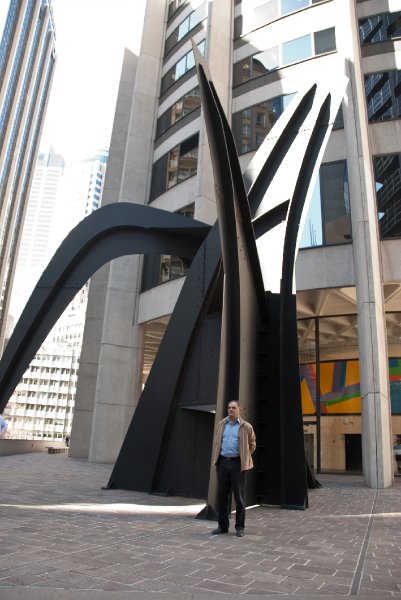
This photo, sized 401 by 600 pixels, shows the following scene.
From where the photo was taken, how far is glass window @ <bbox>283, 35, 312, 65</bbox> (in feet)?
69.4

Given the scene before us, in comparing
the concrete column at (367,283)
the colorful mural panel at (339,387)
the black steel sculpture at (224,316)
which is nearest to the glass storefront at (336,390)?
the colorful mural panel at (339,387)

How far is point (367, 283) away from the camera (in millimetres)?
15594

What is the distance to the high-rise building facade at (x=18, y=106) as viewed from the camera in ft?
292

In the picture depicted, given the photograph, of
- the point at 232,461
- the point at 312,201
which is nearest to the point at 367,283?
the point at 312,201

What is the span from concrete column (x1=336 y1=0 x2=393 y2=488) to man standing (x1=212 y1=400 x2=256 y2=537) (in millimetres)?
9262

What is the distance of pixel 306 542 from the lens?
227 inches

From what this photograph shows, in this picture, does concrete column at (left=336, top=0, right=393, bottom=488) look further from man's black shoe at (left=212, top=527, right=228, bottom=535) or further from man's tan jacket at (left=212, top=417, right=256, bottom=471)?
man's black shoe at (left=212, top=527, right=228, bottom=535)

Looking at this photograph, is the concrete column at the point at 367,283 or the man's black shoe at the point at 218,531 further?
the concrete column at the point at 367,283

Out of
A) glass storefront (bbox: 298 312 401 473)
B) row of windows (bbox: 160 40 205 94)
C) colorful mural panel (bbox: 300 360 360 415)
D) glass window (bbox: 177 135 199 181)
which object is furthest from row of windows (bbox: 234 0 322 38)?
colorful mural panel (bbox: 300 360 360 415)

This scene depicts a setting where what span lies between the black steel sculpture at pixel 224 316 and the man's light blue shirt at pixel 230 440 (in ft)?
3.52

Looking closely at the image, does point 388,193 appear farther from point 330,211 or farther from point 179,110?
point 179,110

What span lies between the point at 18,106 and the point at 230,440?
106815 mm

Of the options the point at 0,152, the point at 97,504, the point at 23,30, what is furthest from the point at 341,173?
the point at 23,30

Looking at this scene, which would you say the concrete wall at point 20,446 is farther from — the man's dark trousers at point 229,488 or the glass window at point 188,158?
the man's dark trousers at point 229,488
